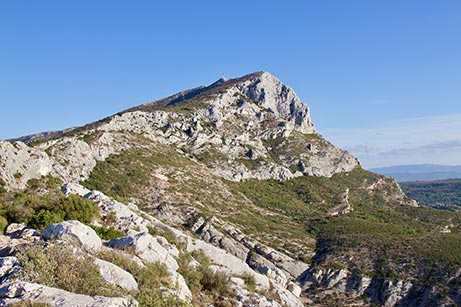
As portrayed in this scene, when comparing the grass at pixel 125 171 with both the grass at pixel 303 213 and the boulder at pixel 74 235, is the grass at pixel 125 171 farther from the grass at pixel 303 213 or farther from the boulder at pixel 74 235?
the boulder at pixel 74 235

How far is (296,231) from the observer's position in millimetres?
81312

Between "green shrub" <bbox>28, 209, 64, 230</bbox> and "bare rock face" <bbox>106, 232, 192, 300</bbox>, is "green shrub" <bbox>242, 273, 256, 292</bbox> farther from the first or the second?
"green shrub" <bbox>28, 209, 64, 230</bbox>

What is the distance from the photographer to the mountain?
1316cm

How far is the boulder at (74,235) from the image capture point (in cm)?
1383

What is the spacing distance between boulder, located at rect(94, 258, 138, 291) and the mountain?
52mm

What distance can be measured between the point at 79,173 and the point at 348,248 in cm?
5395

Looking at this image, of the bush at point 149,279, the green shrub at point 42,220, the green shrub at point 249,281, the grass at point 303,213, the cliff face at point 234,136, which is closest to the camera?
the bush at point 149,279

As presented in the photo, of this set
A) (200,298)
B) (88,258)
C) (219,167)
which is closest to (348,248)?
(219,167)

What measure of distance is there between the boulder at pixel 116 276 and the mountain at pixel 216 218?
5 centimetres

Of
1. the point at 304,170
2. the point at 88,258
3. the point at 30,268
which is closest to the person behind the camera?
the point at 30,268

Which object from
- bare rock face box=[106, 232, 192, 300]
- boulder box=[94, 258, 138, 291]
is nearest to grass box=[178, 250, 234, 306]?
bare rock face box=[106, 232, 192, 300]

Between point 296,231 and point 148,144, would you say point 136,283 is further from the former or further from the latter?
point 148,144

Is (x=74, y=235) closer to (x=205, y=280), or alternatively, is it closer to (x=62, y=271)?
(x=62, y=271)

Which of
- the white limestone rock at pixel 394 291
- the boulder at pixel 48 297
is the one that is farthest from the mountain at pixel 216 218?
the white limestone rock at pixel 394 291
